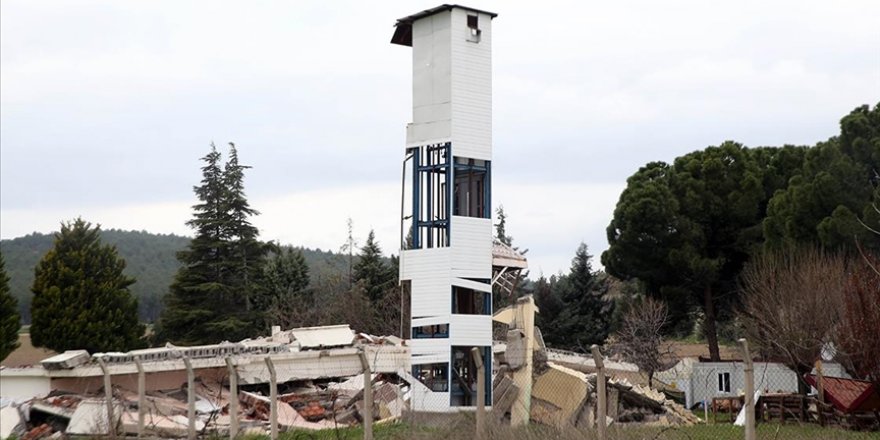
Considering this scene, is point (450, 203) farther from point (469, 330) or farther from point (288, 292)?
point (288, 292)

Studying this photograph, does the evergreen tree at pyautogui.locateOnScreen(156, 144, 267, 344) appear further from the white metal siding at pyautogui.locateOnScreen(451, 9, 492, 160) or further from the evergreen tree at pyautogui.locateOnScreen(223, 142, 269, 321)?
the white metal siding at pyautogui.locateOnScreen(451, 9, 492, 160)

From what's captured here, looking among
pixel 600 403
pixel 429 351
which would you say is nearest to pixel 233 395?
pixel 600 403

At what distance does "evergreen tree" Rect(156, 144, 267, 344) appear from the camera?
179 ft

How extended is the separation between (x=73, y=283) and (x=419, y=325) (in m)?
27.1

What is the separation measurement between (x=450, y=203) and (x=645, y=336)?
21.7 metres

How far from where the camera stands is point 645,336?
46.2m

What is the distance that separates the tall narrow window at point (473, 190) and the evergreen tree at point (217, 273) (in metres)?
28.8

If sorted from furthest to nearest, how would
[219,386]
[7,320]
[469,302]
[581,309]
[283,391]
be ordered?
1. [581,309]
2. [7,320]
3. [283,391]
4. [219,386]
5. [469,302]

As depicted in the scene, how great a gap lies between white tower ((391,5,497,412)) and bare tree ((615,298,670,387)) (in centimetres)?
1665

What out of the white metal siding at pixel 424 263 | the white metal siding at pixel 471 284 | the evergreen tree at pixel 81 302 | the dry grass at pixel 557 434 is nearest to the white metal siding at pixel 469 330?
the white metal siding at pixel 471 284

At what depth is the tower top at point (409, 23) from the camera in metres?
27.4

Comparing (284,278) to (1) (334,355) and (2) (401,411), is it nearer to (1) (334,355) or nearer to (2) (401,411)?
(1) (334,355)

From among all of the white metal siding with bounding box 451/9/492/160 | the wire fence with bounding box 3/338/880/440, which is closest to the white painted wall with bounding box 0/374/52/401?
the wire fence with bounding box 3/338/880/440

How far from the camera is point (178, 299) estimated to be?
5572 cm
